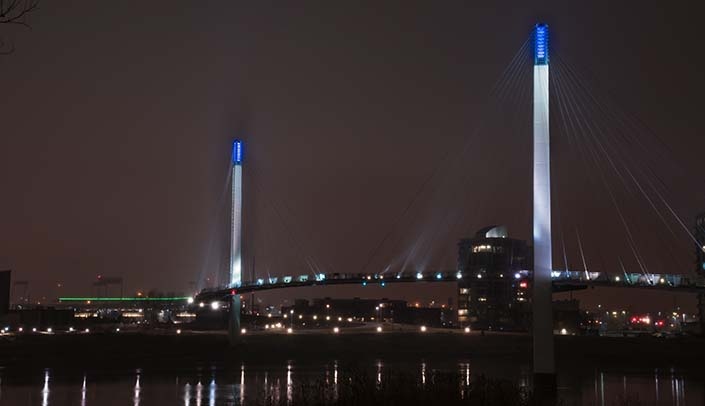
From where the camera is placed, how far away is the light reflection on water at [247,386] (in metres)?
Answer: 40.9

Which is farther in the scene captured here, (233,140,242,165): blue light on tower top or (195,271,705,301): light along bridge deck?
(233,140,242,165): blue light on tower top

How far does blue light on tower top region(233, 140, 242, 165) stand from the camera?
332ft

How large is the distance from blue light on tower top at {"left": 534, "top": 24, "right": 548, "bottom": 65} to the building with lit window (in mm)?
123243

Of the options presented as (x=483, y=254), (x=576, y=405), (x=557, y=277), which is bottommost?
(x=576, y=405)

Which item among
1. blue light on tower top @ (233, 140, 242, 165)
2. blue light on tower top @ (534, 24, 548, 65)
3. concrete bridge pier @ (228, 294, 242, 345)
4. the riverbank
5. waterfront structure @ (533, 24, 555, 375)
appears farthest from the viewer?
blue light on tower top @ (233, 140, 242, 165)

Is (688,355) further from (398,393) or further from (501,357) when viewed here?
(398,393)

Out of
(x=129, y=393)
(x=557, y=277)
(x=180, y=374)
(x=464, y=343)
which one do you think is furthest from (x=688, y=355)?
(x=129, y=393)

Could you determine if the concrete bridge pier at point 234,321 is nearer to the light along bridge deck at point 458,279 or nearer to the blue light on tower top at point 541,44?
the light along bridge deck at point 458,279

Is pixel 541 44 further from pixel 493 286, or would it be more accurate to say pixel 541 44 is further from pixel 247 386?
pixel 493 286

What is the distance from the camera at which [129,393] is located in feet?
146

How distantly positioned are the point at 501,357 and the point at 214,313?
90877mm

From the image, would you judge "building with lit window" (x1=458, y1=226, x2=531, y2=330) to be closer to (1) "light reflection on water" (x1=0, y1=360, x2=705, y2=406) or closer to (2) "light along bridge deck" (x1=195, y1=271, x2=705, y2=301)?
(2) "light along bridge deck" (x1=195, y1=271, x2=705, y2=301)

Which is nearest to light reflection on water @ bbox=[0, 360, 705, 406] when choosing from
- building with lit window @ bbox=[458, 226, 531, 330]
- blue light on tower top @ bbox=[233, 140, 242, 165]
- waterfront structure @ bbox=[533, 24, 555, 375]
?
waterfront structure @ bbox=[533, 24, 555, 375]

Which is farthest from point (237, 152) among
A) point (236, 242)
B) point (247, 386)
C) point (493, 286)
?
point (493, 286)
